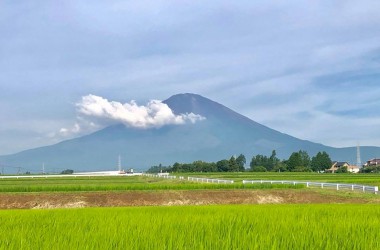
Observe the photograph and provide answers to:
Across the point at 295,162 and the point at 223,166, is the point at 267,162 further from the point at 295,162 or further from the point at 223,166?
the point at 295,162

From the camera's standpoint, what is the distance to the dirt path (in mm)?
39781

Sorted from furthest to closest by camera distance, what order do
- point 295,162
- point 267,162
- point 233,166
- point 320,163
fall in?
point 267,162 → point 320,163 → point 233,166 → point 295,162

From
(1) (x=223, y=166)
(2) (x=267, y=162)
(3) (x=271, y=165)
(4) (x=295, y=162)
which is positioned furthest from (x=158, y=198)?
(2) (x=267, y=162)

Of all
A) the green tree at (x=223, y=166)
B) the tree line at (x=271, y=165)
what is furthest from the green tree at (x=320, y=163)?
the green tree at (x=223, y=166)

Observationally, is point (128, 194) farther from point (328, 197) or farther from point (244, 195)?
point (328, 197)

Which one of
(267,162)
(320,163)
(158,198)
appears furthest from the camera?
(267,162)

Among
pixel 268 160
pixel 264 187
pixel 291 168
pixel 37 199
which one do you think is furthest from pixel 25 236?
pixel 268 160

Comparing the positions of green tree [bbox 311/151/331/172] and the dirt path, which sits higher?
green tree [bbox 311/151/331/172]

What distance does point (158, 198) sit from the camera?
41.7 meters

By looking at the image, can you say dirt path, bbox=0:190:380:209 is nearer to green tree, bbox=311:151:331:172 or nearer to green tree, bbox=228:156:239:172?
green tree, bbox=228:156:239:172

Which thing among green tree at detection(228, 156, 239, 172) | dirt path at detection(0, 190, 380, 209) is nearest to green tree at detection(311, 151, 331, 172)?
green tree at detection(228, 156, 239, 172)

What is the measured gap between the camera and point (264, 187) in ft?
164

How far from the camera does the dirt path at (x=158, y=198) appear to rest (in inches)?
1566

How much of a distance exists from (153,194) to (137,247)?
36.6m
